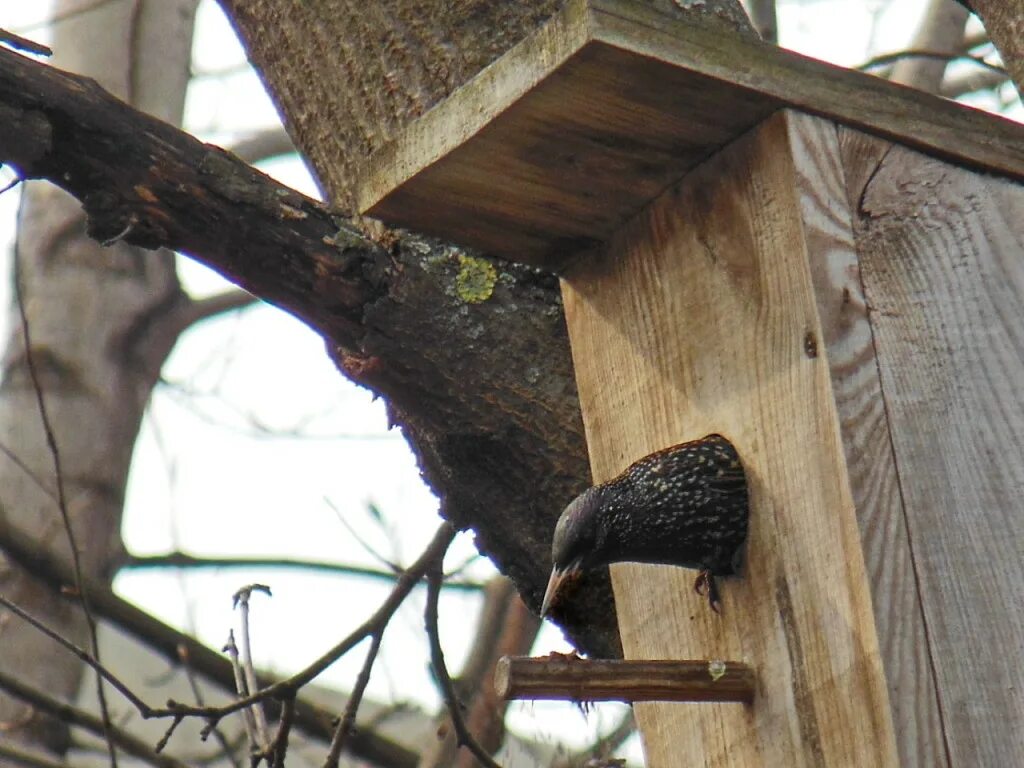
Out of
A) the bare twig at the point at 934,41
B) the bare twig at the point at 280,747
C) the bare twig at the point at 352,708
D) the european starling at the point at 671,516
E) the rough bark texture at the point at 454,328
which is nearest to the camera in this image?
the european starling at the point at 671,516

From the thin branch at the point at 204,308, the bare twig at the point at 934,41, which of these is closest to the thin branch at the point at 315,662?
the thin branch at the point at 204,308

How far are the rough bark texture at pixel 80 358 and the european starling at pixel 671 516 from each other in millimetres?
2949

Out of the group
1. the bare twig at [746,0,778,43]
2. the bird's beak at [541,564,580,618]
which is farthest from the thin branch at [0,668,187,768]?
the bare twig at [746,0,778,43]

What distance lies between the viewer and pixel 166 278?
569 centimetres

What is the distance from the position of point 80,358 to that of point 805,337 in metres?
3.85

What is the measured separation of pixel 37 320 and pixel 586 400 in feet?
11.2

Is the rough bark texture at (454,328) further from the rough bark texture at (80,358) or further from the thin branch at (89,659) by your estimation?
the rough bark texture at (80,358)

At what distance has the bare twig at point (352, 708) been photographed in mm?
3059

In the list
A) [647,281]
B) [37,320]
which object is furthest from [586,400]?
[37,320]

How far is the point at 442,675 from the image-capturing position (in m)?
3.21

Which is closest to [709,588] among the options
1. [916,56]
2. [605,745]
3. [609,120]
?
[609,120]

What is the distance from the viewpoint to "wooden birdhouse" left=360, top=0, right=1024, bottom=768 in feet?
6.01

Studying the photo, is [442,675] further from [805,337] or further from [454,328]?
[805,337]

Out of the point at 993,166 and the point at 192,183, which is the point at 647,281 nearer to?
the point at 993,166
